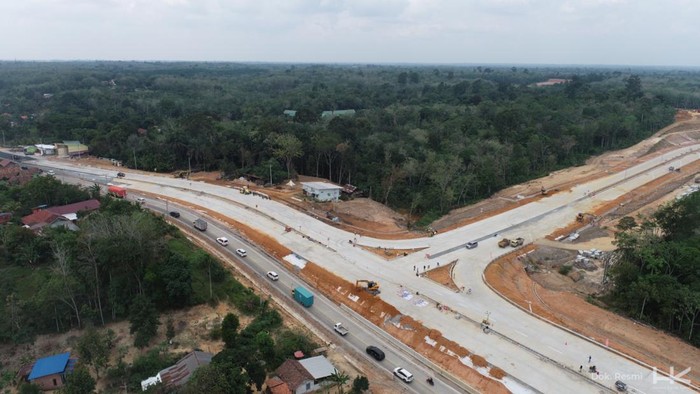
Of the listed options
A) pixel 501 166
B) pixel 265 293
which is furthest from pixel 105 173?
pixel 501 166

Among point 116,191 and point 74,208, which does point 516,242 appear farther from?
point 116,191

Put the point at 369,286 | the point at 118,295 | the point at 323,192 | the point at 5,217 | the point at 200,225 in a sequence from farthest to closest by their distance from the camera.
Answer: the point at 323,192 → the point at 200,225 → the point at 5,217 → the point at 369,286 → the point at 118,295

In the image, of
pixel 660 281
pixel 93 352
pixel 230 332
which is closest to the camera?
pixel 93 352

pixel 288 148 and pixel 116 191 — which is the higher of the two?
pixel 288 148

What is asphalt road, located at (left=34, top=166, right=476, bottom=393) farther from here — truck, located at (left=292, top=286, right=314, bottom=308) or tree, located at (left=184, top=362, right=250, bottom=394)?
tree, located at (left=184, top=362, right=250, bottom=394)

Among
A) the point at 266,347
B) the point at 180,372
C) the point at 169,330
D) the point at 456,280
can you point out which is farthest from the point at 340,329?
the point at 456,280

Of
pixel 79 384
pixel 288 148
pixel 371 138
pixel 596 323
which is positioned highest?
pixel 371 138
